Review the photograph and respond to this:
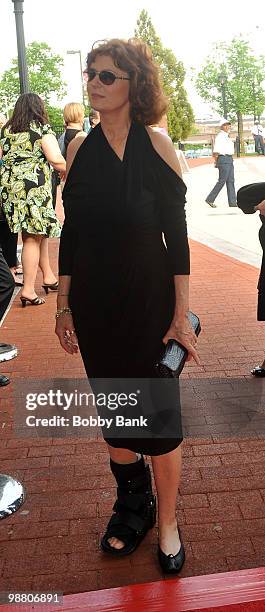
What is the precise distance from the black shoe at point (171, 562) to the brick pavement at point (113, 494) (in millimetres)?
30

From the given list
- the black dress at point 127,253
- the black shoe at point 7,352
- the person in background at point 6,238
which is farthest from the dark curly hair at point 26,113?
the black dress at point 127,253

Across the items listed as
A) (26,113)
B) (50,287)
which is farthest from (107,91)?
(50,287)

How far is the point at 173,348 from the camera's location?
8.08 feet

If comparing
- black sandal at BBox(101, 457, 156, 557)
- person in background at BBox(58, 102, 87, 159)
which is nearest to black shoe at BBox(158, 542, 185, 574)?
black sandal at BBox(101, 457, 156, 557)

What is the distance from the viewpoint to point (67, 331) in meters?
2.73

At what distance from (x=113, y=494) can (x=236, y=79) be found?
64.0 metres

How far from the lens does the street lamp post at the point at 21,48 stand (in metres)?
9.24

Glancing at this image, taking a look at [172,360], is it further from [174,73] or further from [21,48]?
[174,73]

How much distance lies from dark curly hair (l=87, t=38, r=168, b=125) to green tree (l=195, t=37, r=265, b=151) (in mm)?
60820

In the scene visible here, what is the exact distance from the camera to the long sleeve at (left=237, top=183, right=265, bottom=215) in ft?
13.0

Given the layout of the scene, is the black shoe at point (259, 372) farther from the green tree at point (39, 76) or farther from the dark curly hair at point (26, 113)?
the green tree at point (39, 76)

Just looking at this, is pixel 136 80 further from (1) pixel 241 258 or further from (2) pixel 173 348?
(1) pixel 241 258

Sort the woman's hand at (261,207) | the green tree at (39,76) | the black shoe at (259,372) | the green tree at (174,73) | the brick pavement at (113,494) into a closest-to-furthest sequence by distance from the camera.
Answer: the brick pavement at (113,494)
the woman's hand at (261,207)
the black shoe at (259,372)
the green tree at (174,73)
the green tree at (39,76)

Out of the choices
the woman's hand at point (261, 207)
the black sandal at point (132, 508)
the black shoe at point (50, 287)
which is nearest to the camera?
the black sandal at point (132, 508)
